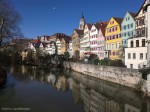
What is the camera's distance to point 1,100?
23531 mm

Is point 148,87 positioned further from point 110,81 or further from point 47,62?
point 47,62

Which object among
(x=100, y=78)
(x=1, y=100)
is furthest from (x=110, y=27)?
(x=1, y=100)

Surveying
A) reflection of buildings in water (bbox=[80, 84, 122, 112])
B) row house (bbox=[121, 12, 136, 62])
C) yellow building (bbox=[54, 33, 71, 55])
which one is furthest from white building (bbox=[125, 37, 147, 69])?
yellow building (bbox=[54, 33, 71, 55])

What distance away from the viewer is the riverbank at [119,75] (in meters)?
26.1

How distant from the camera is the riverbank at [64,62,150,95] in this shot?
26078 millimetres

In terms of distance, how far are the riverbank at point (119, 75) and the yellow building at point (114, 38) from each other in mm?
8229

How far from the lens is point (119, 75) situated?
31469 millimetres

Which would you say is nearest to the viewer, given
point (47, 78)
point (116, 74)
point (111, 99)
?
point (111, 99)

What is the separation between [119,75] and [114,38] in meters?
22.0

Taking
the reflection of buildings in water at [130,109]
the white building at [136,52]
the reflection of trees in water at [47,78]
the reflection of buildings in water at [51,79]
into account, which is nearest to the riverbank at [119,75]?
the reflection of buildings in water at [130,109]

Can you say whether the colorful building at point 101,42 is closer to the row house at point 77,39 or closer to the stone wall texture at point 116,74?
the stone wall texture at point 116,74

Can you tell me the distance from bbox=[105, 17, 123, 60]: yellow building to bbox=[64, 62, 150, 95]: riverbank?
8.23m

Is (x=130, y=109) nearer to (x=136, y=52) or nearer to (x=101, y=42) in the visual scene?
(x=136, y=52)

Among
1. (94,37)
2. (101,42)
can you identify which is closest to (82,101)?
(101,42)
